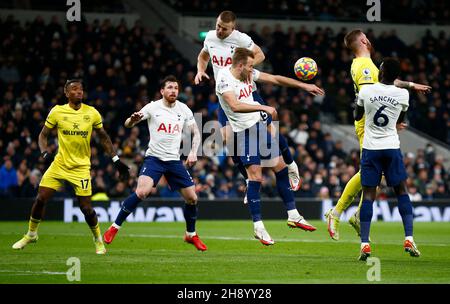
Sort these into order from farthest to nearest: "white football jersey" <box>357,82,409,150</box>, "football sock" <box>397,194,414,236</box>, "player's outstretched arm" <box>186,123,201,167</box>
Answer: "player's outstretched arm" <box>186,123,201,167</box> → "football sock" <box>397,194,414,236</box> → "white football jersey" <box>357,82,409,150</box>

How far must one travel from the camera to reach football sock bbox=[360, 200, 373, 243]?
529 inches

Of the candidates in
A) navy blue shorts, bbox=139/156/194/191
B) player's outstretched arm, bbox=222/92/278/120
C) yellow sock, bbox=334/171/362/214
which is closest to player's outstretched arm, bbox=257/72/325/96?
player's outstretched arm, bbox=222/92/278/120

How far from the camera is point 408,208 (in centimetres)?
1371

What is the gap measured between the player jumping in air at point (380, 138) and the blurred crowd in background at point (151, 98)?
1397cm

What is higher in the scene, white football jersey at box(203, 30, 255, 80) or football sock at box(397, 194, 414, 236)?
white football jersey at box(203, 30, 255, 80)

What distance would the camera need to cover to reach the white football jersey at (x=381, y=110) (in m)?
13.3

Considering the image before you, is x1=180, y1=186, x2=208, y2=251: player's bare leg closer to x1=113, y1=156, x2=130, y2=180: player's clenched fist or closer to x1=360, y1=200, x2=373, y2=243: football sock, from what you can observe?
x1=113, y1=156, x2=130, y2=180: player's clenched fist

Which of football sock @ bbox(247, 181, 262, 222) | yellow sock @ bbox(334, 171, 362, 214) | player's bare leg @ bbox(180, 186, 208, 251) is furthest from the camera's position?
player's bare leg @ bbox(180, 186, 208, 251)

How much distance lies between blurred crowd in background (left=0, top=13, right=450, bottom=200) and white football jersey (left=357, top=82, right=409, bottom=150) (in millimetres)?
14113

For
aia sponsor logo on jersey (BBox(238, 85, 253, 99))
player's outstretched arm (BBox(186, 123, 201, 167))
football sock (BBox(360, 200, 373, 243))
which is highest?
aia sponsor logo on jersey (BBox(238, 85, 253, 99))

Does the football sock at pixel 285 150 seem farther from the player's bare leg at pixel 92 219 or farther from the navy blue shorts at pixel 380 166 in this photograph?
the player's bare leg at pixel 92 219

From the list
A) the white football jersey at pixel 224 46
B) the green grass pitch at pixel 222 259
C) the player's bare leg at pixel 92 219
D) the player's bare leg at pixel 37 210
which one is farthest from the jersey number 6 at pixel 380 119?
the player's bare leg at pixel 37 210

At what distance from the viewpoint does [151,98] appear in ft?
99.5
